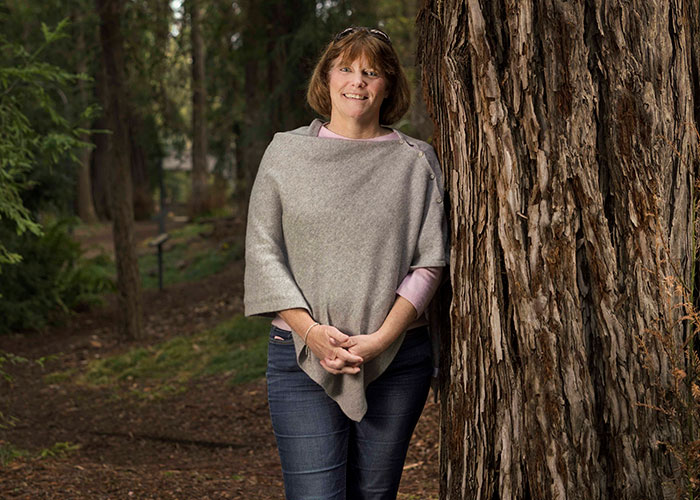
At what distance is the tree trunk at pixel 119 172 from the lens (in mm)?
10594

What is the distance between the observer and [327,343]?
8.37ft

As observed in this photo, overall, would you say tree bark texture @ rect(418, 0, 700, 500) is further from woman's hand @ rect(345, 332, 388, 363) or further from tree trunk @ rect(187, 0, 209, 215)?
tree trunk @ rect(187, 0, 209, 215)

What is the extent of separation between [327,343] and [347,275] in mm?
226

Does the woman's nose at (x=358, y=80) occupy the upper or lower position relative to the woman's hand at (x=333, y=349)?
upper

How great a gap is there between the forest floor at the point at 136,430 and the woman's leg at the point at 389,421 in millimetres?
1752

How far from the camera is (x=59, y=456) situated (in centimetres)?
613

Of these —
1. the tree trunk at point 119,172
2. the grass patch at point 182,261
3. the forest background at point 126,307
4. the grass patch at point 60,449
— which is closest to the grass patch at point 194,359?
the forest background at point 126,307

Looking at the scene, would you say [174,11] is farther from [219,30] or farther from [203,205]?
[203,205]

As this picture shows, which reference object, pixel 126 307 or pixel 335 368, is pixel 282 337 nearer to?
pixel 335 368

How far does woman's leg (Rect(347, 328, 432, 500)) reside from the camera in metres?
2.78

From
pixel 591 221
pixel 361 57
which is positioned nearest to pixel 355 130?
pixel 361 57

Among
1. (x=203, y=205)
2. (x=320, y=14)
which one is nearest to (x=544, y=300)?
(x=320, y=14)

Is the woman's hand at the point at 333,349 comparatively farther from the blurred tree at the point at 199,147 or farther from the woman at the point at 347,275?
the blurred tree at the point at 199,147

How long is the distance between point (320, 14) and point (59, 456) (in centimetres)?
667
